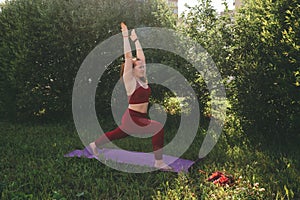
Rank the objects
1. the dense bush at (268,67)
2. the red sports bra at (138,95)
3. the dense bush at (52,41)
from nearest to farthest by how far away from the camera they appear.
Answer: the red sports bra at (138,95), the dense bush at (268,67), the dense bush at (52,41)

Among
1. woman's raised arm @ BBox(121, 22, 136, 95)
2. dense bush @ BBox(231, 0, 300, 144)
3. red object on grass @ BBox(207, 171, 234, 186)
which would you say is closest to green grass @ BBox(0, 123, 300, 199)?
red object on grass @ BBox(207, 171, 234, 186)

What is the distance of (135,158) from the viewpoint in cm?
468

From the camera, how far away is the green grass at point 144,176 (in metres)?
3.58

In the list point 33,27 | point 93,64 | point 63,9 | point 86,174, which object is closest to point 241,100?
point 86,174

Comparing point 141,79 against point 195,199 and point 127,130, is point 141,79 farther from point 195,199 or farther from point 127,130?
point 195,199

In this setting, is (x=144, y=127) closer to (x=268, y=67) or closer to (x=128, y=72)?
(x=128, y=72)

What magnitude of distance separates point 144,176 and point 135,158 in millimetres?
621

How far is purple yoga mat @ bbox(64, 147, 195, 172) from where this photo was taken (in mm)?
4371

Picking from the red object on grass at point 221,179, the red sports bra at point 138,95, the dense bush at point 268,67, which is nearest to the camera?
the red object on grass at point 221,179

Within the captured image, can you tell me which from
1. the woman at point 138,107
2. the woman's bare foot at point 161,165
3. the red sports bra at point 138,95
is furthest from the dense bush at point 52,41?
the woman's bare foot at point 161,165

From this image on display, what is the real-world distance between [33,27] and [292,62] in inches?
207

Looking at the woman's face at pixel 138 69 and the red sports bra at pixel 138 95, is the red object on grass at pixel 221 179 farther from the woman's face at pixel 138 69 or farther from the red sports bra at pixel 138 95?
the woman's face at pixel 138 69

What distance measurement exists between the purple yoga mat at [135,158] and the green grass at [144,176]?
0.15 m

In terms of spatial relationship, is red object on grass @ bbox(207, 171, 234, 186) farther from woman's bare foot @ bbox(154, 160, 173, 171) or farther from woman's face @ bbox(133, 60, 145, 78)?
woman's face @ bbox(133, 60, 145, 78)
